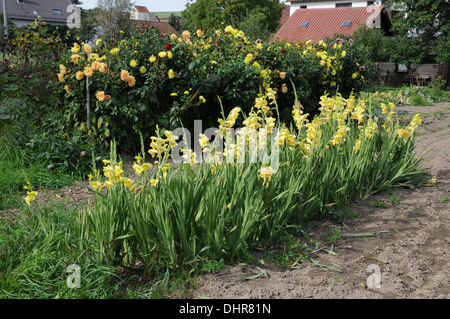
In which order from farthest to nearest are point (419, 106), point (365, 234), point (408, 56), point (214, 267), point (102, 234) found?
point (408, 56) → point (419, 106) → point (365, 234) → point (214, 267) → point (102, 234)

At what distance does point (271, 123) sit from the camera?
10.0ft

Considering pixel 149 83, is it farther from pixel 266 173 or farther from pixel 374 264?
pixel 374 264

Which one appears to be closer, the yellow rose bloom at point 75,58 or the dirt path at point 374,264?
the dirt path at point 374,264

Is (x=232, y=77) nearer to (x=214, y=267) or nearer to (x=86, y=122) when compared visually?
(x=86, y=122)

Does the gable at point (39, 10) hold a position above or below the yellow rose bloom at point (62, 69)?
above

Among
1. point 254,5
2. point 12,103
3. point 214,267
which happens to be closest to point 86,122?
point 12,103

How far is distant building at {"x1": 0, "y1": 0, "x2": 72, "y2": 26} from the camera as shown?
158ft

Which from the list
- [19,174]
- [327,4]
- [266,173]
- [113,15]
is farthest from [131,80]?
[327,4]

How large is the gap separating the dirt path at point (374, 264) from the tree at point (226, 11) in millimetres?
32839

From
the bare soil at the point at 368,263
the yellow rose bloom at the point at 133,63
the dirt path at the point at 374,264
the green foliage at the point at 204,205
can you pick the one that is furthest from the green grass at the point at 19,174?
the dirt path at the point at 374,264

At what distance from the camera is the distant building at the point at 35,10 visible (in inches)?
1893

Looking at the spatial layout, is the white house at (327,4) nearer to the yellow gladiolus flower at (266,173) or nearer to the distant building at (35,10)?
the distant building at (35,10)

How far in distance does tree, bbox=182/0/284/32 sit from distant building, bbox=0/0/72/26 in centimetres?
1839

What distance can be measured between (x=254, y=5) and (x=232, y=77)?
32.9 m
